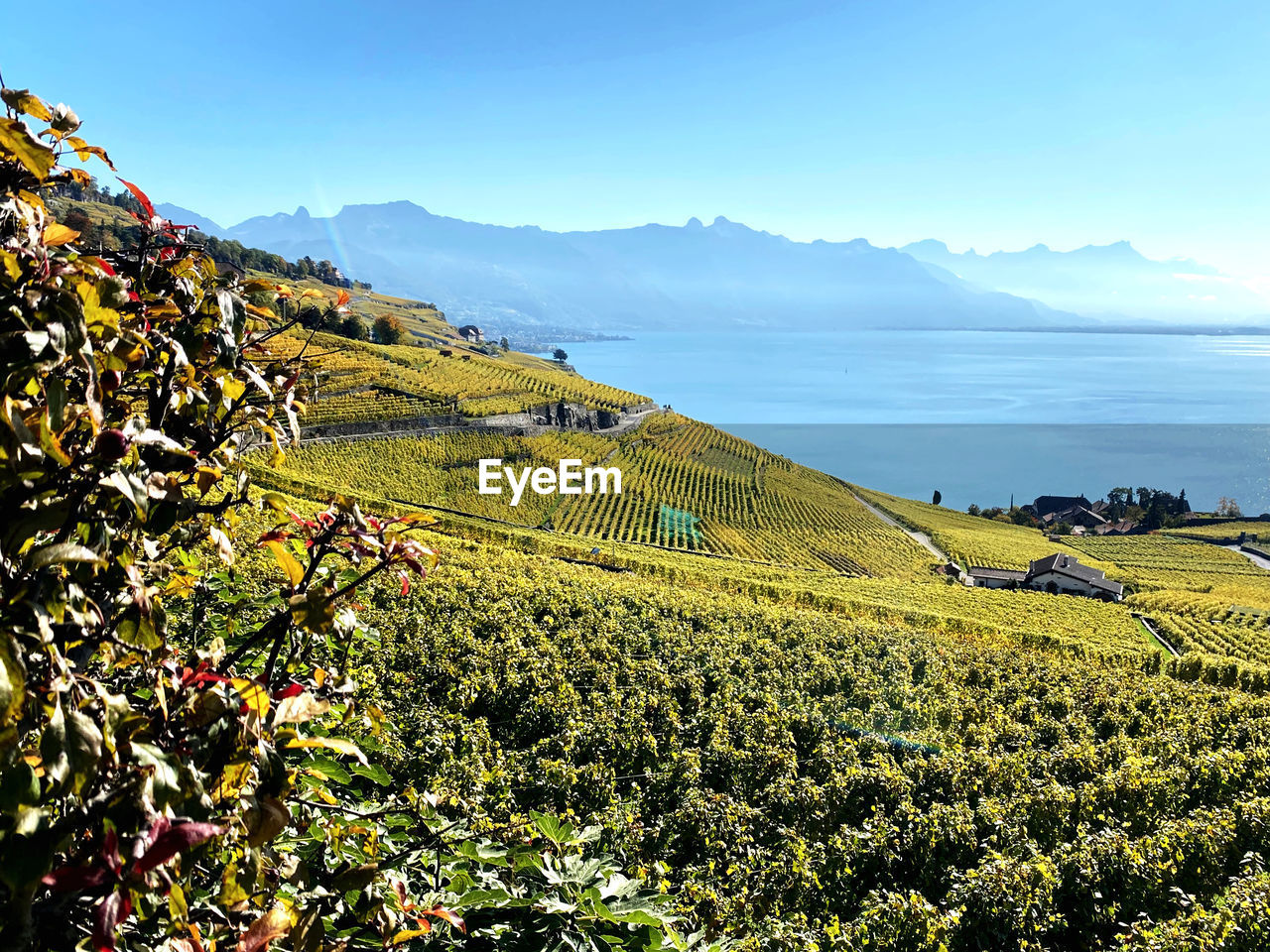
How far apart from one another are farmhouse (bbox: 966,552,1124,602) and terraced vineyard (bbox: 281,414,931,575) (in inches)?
268

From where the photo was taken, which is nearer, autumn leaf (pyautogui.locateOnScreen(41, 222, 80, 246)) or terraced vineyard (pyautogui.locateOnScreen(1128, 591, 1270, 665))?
autumn leaf (pyautogui.locateOnScreen(41, 222, 80, 246))

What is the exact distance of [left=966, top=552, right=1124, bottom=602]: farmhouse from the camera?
50.5 meters

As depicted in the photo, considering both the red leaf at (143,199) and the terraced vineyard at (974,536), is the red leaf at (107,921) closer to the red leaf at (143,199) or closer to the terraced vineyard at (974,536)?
the red leaf at (143,199)

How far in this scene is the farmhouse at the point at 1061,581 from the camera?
50469mm

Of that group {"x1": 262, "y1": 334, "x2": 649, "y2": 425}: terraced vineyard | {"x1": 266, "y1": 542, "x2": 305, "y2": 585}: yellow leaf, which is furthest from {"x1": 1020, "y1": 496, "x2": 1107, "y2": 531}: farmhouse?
{"x1": 266, "y1": 542, "x2": 305, "y2": 585}: yellow leaf

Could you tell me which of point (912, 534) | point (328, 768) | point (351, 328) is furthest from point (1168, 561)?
point (351, 328)

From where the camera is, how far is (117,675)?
1617 mm

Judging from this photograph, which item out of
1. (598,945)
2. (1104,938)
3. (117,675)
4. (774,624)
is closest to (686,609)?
(774,624)

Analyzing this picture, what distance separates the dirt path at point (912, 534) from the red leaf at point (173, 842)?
68497mm

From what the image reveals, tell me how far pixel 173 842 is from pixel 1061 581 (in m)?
59.9

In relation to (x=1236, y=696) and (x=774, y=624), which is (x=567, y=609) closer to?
(x=774, y=624)

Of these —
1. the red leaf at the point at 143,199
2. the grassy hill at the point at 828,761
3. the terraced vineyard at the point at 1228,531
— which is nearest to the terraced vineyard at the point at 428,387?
the grassy hill at the point at 828,761

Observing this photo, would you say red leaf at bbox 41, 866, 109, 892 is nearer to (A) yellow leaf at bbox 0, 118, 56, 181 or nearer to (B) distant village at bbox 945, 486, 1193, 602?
(A) yellow leaf at bbox 0, 118, 56, 181

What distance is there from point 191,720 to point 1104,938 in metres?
6.61
